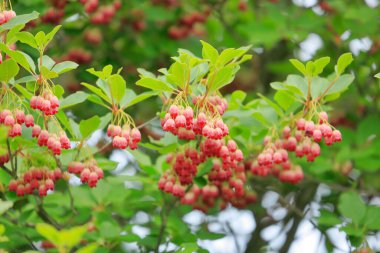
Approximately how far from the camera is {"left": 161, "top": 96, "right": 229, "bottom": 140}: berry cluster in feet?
10.2

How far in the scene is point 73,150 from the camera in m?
3.68

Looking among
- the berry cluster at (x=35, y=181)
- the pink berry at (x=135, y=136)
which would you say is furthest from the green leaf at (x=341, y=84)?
the berry cluster at (x=35, y=181)

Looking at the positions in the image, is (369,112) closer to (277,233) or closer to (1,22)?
(277,233)

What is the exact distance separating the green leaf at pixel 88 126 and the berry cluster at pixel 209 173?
389 mm

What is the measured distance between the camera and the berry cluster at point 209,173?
338 cm

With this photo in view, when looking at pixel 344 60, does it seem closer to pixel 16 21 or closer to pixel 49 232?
pixel 16 21

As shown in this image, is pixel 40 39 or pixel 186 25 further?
pixel 186 25

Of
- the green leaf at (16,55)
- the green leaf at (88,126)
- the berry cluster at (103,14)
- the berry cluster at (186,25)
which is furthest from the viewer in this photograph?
the berry cluster at (186,25)

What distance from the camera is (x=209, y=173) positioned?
370 centimetres

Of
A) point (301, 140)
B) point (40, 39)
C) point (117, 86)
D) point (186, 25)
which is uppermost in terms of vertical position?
point (40, 39)

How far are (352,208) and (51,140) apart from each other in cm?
162

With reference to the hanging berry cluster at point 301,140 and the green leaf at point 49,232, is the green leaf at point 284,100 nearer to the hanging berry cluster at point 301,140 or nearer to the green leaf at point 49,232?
the hanging berry cluster at point 301,140

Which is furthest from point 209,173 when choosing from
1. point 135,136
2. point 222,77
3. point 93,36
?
point 93,36

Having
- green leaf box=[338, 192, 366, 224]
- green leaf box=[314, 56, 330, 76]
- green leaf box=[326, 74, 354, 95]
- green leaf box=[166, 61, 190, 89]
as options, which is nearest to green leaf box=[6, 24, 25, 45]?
green leaf box=[166, 61, 190, 89]
